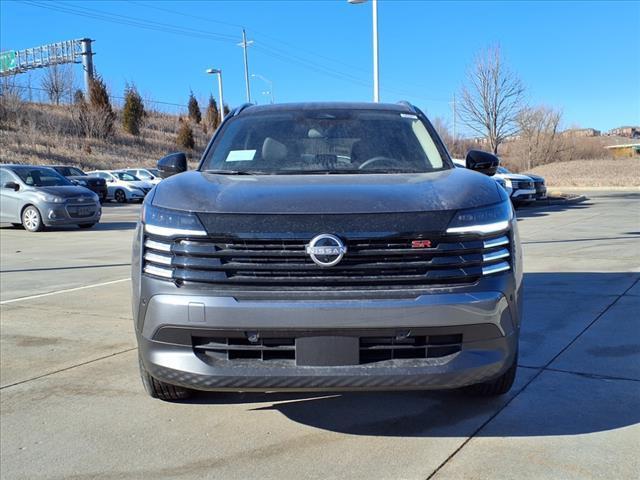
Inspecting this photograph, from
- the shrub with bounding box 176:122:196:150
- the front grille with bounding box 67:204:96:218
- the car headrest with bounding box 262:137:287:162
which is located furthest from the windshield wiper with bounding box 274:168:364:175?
the shrub with bounding box 176:122:196:150

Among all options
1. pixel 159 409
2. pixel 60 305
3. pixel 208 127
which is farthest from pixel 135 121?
pixel 159 409

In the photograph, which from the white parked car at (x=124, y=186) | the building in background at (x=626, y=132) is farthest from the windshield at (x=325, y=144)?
the building in background at (x=626, y=132)

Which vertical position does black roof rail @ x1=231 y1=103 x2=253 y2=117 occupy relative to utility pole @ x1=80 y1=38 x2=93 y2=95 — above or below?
below

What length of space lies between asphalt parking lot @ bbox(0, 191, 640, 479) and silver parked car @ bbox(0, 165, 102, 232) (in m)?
10.0

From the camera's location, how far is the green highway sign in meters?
51.3

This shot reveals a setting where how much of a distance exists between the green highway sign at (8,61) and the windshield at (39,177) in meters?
40.6

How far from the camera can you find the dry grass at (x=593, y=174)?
33.1m

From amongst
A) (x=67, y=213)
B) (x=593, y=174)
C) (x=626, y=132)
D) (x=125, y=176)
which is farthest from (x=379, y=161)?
(x=626, y=132)

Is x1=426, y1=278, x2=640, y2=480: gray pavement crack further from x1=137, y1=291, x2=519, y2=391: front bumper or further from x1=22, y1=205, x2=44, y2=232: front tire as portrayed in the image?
x1=22, y1=205, x2=44, y2=232: front tire

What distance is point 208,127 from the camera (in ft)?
184

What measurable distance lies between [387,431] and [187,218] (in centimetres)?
161

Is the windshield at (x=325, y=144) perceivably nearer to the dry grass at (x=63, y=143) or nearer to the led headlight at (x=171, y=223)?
the led headlight at (x=171, y=223)

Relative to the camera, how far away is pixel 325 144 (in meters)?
4.44

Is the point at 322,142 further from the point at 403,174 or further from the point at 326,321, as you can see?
the point at 326,321
